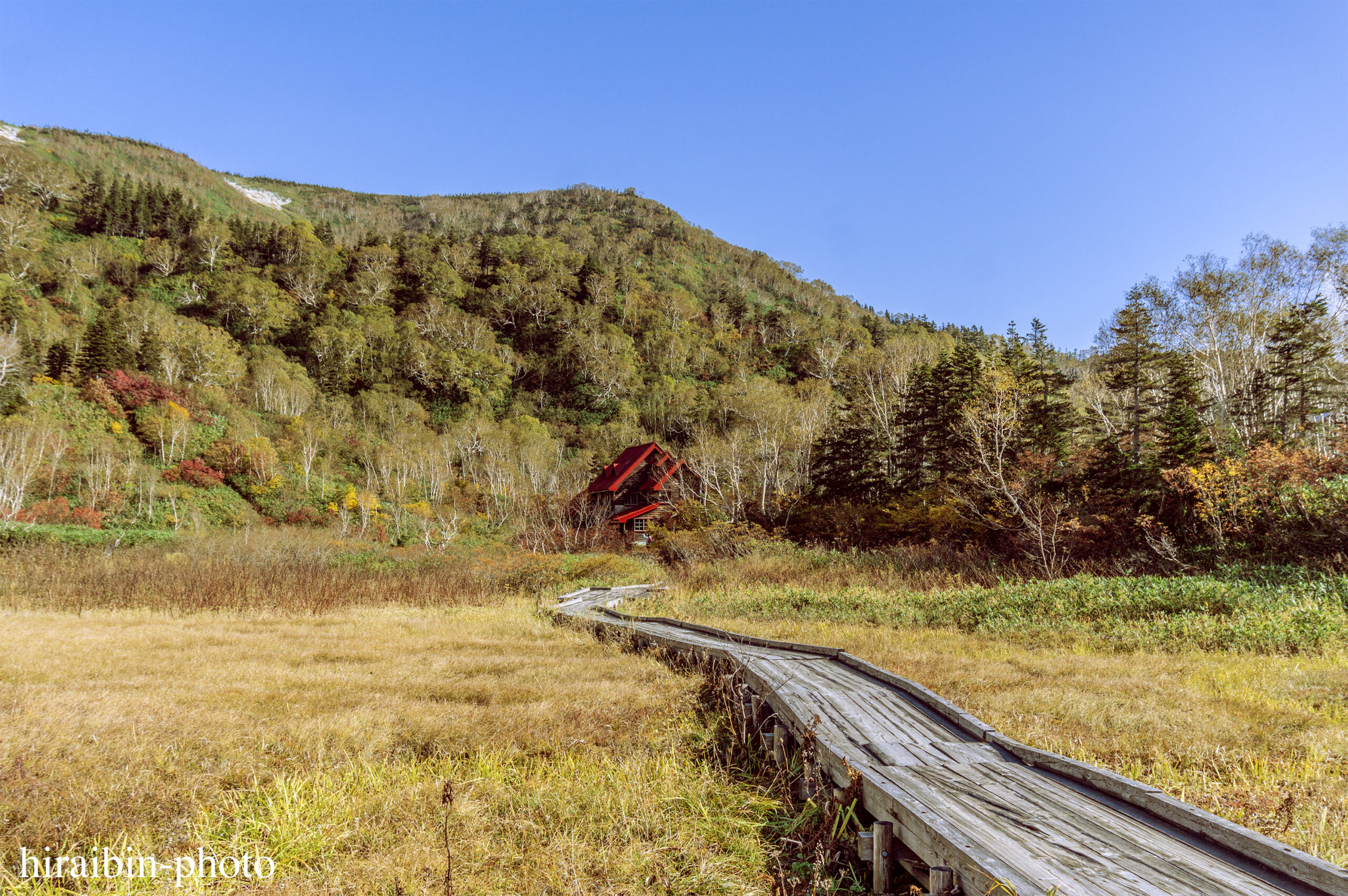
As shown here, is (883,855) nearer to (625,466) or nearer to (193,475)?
(625,466)

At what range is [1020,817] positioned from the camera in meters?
3.72

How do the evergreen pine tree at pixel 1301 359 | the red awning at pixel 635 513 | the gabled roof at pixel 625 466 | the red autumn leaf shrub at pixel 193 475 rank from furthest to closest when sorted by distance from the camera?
the gabled roof at pixel 625 466 < the red awning at pixel 635 513 < the red autumn leaf shrub at pixel 193 475 < the evergreen pine tree at pixel 1301 359

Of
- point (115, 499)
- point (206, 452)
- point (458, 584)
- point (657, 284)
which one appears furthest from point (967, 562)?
point (657, 284)

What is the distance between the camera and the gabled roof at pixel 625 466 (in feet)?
142

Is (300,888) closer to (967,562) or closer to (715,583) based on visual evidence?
(715,583)

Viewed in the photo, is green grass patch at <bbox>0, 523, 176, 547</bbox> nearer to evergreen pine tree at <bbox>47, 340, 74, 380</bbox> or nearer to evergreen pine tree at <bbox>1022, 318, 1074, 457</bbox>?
evergreen pine tree at <bbox>47, 340, 74, 380</bbox>

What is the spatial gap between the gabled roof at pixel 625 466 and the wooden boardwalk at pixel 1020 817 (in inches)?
1445

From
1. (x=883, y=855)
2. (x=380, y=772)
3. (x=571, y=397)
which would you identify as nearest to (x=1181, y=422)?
(x=883, y=855)

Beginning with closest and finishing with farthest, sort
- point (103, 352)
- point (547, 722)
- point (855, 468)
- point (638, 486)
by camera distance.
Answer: point (547, 722) < point (855, 468) < point (103, 352) < point (638, 486)

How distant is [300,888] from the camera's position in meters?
3.68

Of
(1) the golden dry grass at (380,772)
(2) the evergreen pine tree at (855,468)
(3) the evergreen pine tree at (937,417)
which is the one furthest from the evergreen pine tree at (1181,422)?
(1) the golden dry grass at (380,772)

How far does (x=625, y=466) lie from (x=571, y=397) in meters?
25.3

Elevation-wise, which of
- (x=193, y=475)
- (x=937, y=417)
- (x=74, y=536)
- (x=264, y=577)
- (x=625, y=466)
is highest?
(x=937, y=417)

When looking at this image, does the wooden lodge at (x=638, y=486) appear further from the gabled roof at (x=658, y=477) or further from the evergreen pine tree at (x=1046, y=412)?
the evergreen pine tree at (x=1046, y=412)
